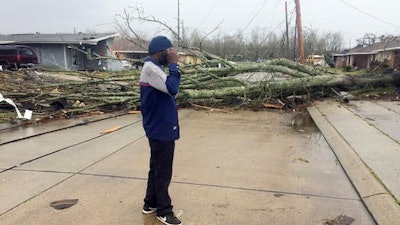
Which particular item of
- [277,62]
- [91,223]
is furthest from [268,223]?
[277,62]

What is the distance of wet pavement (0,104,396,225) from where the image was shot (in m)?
3.72

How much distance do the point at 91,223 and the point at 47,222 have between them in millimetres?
408

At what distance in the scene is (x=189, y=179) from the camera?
4738mm

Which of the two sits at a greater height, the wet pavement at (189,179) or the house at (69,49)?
the house at (69,49)

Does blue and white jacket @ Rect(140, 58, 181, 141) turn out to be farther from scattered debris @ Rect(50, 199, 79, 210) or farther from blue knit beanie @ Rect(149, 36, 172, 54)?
scattered debris @ Rect(50, 199, 79, 210)

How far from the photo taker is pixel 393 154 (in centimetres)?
559

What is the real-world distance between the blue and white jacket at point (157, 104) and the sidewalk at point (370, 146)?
210 centimetres

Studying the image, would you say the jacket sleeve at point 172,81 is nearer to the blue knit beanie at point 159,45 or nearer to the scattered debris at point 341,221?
the blue knit beanie at point 159,45

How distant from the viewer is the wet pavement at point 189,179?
12.2 feet

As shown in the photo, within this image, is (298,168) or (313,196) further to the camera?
(298,168)

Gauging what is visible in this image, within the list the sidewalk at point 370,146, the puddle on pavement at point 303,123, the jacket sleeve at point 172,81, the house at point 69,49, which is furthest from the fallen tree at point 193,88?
the house at point 69,49

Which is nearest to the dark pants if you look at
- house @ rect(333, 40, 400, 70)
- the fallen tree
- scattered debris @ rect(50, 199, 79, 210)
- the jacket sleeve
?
the jacket sleeve

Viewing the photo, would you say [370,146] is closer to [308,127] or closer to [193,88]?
[308,127]

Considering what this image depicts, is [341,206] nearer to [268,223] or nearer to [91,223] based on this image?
[268,223]
